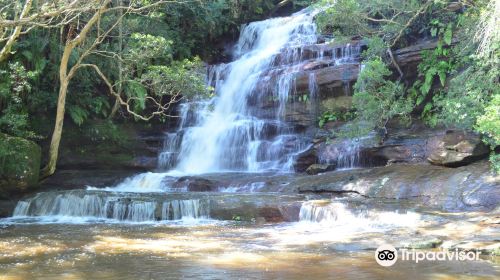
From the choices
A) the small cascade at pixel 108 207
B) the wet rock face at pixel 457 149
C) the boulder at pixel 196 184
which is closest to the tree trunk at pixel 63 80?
the small cascade at pixel 108 207

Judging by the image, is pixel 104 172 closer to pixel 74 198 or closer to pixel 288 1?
pixel 74 198

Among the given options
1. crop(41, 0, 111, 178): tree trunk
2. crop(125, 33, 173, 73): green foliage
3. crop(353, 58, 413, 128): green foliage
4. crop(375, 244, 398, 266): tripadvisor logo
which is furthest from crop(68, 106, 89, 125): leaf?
crop(375, 244, 398, 266): tripadvisor logo

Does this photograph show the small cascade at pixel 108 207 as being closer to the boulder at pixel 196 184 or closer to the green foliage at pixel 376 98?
the boulder at pixel 196 184

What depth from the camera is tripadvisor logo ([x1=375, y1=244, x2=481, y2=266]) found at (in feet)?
22.5

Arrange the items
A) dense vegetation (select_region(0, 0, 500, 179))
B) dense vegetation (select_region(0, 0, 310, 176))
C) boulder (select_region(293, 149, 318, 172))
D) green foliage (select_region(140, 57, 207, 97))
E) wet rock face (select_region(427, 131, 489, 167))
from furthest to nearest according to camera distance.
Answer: boulder (select_region(293, 149, 318, 172)) → green foliage (select_region(140, 57, 207, 97)) → dense vegetation (select_region(0, 0, 310, 176)) → dense vegetation (select_region(0, 0, 500, 179)) → wet rock face (select_region(427, 131, 489, 167))

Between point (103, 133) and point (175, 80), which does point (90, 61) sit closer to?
point (103, 133)

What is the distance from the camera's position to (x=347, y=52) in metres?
18.5

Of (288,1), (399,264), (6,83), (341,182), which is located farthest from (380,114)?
(288,1)

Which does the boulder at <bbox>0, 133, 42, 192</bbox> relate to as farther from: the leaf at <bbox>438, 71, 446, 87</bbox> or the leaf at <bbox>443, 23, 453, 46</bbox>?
the leaf at <bbox>443, 23, 453, 46</bbox>

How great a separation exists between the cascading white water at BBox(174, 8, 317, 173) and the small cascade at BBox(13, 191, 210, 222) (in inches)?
204

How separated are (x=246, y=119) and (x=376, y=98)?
5.48 m

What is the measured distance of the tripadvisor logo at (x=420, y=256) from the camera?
6.84 m

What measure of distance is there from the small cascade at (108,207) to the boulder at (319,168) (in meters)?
4.77

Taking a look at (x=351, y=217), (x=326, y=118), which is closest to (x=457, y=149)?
(x=351, y=217)
